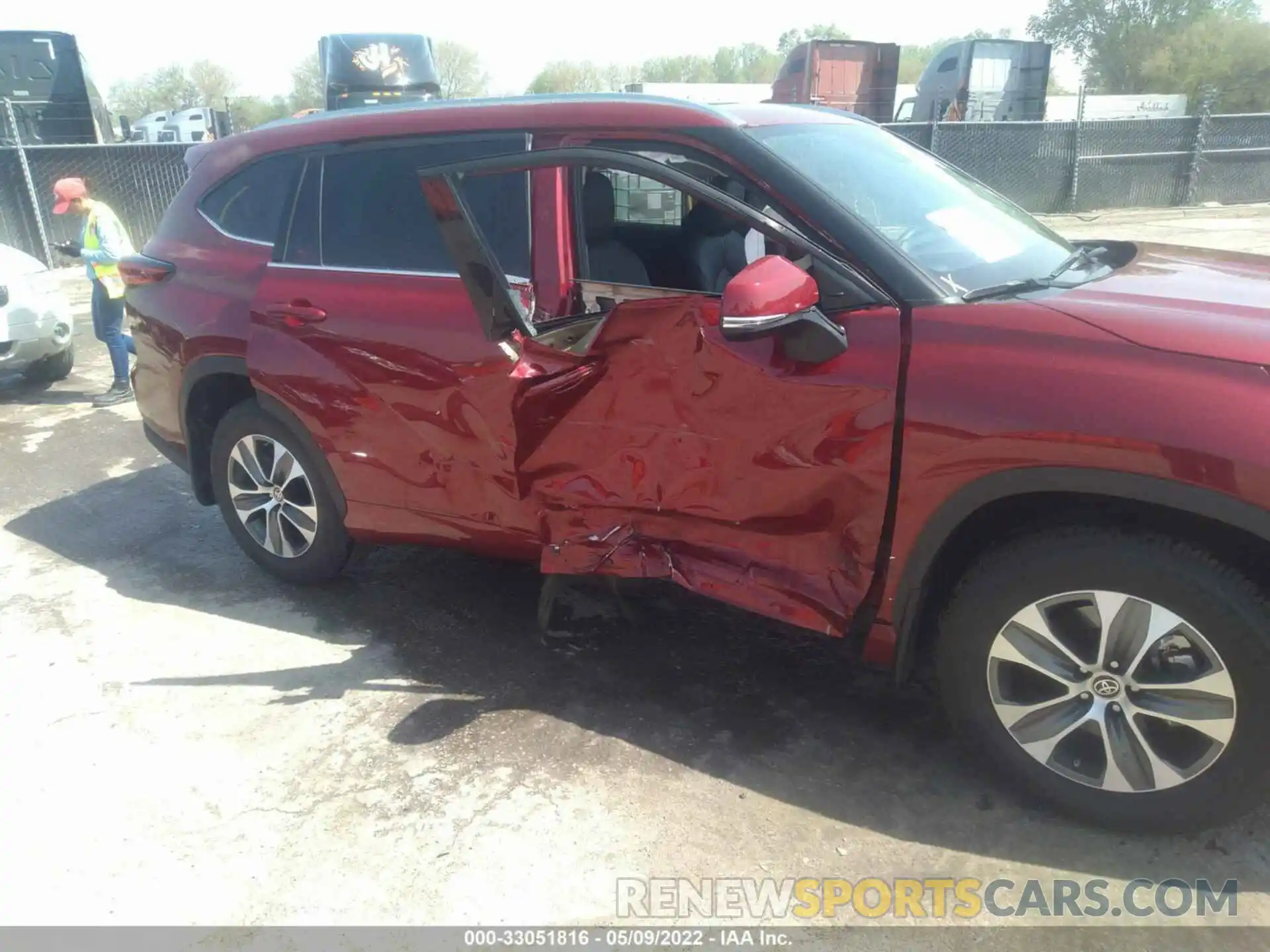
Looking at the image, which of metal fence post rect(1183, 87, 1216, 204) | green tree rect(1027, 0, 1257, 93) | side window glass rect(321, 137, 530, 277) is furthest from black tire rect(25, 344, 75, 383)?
green tree rect(1027, 0, 1257, 93)

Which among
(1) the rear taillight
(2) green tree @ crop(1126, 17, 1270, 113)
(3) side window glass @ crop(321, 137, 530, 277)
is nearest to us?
(3) side window glass @ crop(321, 137, 530, 277)

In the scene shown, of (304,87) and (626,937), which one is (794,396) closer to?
(626,937)

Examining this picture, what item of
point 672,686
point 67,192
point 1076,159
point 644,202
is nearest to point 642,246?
point 644,202

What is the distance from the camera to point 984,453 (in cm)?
234

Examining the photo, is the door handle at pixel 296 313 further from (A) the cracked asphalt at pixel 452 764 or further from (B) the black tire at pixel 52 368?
(B) the black tire at pixel 52 368

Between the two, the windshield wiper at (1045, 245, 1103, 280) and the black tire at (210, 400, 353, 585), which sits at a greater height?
the windshield wiper at (1045, 245, 1103, 280)

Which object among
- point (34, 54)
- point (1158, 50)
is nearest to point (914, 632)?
point (34, 54)

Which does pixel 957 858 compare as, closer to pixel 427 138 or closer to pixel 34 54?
pixel 427 138

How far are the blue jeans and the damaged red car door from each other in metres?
5.57

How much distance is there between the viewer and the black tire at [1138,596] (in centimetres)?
218

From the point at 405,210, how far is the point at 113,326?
16.6ft

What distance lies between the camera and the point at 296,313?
3.63m

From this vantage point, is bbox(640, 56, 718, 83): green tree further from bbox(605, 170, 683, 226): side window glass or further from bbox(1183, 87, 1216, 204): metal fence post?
bbox(605, 170, 683, 226): side window glass

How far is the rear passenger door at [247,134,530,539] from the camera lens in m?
3.22
